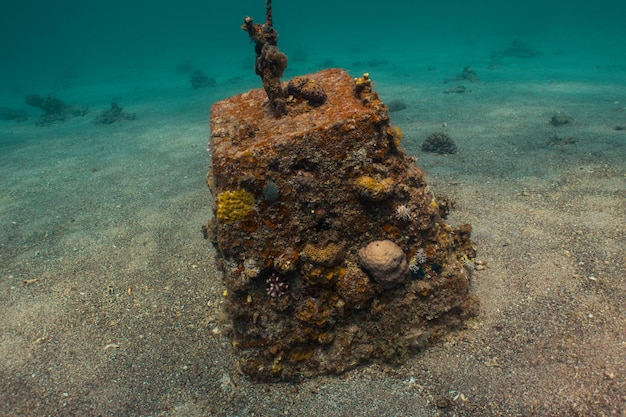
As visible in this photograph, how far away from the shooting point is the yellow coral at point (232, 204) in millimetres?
3736

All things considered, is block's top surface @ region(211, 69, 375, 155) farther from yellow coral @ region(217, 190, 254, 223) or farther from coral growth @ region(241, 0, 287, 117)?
yellow coral @ region(217, 190, 254, 223)

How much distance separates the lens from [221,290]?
19.2 ft

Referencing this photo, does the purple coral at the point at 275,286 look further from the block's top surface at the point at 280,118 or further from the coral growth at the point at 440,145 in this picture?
the coral growth at the point at 440,145

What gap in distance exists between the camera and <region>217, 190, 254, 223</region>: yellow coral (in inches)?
147

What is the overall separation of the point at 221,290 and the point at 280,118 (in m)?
3.16

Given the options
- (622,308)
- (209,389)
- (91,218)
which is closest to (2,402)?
(209,389)

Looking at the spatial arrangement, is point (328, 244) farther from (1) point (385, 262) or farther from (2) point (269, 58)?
(2) point (269, 58)

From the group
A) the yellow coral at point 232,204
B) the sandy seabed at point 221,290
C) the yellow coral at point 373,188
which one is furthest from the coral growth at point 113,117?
the yellow coral at point 373,188

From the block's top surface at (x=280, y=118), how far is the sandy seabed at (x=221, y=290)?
111 inches

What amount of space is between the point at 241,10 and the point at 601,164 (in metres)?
156

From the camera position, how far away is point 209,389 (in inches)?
168

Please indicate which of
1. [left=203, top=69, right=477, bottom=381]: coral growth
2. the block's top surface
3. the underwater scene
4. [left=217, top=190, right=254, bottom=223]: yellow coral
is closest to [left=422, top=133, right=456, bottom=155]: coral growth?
the underwater scene

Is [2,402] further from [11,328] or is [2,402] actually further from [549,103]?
[549,103]

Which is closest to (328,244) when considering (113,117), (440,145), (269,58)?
(269,58)
